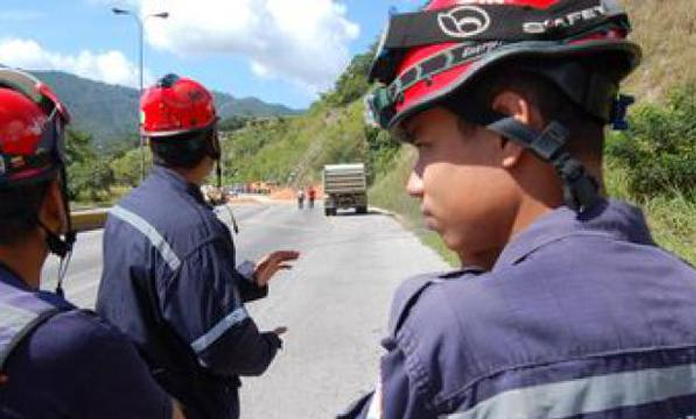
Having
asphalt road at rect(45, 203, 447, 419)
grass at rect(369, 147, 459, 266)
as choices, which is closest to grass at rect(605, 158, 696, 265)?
asphalt road at rect(45, 203, 447, 419)

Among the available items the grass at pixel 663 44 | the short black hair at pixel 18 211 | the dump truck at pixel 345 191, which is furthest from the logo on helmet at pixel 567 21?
the dump truck at pixel 345 191

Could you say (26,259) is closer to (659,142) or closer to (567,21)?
(567,21)

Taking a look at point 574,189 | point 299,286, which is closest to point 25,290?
point 574,189

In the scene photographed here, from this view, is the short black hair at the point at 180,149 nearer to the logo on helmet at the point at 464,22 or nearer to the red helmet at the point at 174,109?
the red helmet at the point at 174,109

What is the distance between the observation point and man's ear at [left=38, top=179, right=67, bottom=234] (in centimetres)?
215

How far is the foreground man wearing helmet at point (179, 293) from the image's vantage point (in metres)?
2.98

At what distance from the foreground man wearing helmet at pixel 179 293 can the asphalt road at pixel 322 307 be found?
12.3ft

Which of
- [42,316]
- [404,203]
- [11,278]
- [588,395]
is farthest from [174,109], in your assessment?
[404,203]

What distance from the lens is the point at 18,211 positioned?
2.08 meters

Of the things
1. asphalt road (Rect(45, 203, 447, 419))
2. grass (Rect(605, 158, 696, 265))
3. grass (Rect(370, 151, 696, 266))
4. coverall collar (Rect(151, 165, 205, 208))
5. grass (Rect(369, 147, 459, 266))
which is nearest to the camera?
coverall collar (Rect(151, 165, 205, 208))

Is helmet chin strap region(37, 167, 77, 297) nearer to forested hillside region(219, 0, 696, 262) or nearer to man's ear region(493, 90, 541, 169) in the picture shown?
forested hillside region(219, 0, 696, 262)

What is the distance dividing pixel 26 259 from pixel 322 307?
10.5 m

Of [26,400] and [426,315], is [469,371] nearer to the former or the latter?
[426,315]

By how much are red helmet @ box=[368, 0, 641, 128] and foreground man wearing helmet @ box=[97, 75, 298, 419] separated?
Result: 1.49 m
